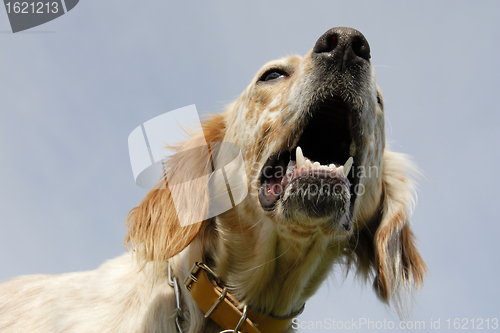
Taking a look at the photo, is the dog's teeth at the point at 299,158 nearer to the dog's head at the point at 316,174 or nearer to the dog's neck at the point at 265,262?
the dog's head at the point at 316,174

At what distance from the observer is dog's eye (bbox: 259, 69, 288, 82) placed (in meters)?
2.40

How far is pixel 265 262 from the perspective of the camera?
221cm

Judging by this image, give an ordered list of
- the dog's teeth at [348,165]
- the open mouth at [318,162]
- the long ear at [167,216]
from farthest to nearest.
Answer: the long ear at [167,216] → the dog's teeth at [348,165] → the open mouth at [318,162]

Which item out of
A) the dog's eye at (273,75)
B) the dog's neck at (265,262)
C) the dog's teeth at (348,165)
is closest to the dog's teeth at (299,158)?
the dog's teeth at (348,165)

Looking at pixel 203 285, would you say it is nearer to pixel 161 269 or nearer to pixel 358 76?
pixel 161 269

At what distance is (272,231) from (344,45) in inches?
39.3

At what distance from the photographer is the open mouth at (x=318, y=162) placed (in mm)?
1837

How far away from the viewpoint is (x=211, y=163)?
256 centimetres

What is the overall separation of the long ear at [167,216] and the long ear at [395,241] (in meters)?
1.07

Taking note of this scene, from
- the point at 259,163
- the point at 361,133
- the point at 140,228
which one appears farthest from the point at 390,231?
the point at 140,228

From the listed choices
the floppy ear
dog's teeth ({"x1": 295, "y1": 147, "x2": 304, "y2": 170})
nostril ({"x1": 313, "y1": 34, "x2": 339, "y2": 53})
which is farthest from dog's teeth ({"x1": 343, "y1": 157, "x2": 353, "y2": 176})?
the floppy ear

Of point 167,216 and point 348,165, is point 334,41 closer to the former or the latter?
point 348,165

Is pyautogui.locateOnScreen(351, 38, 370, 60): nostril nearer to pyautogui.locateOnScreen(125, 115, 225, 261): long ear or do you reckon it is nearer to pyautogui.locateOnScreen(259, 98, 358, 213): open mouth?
pyautogui.locateOnScreen(259, 98, 358, 213): open mouth

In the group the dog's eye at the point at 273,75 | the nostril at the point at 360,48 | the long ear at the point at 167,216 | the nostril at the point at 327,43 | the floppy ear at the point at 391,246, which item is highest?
the nostril at the point at 327,43
